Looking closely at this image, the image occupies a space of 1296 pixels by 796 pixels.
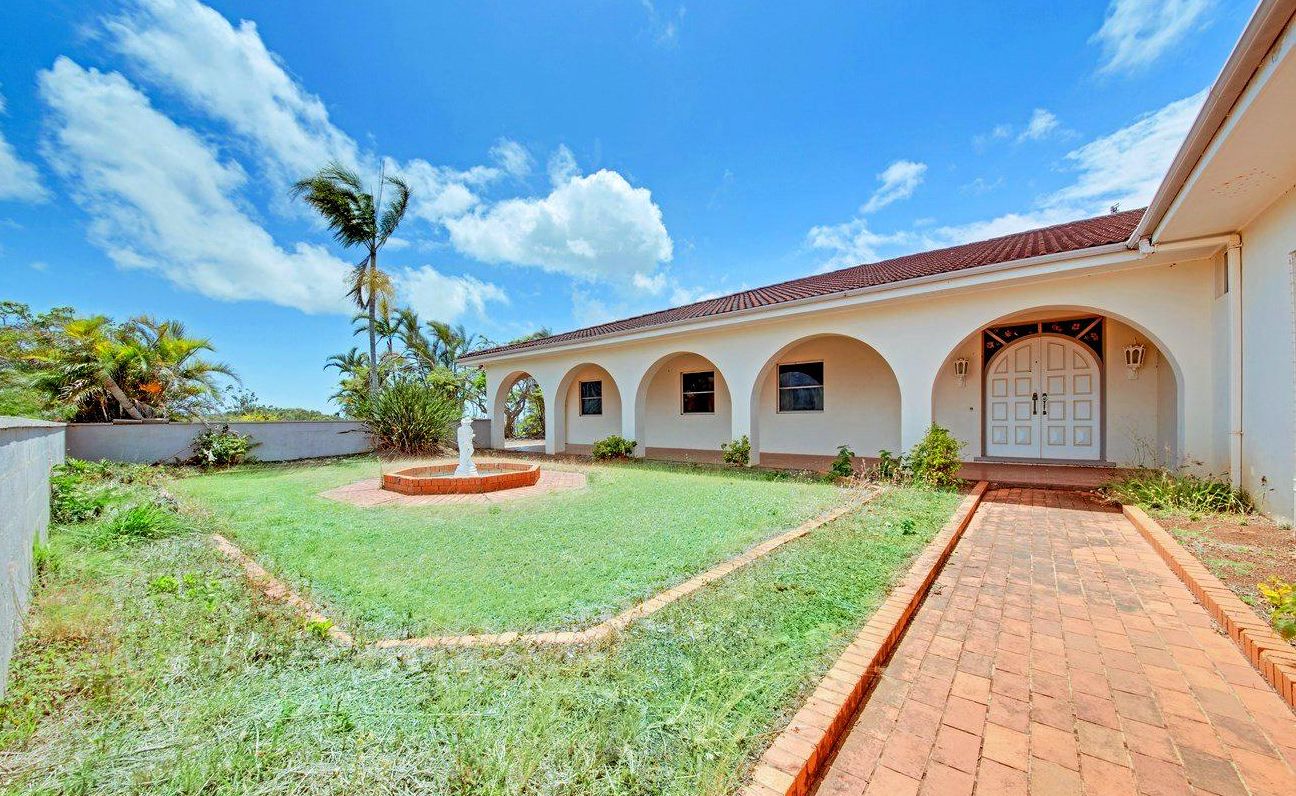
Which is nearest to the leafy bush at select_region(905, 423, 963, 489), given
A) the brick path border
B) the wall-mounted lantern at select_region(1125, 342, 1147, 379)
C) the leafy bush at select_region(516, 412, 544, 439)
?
the brick path border

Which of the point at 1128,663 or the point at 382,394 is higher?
the point at 382,394

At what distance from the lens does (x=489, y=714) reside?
1930mm

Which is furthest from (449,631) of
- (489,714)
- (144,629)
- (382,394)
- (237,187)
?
(237,187)

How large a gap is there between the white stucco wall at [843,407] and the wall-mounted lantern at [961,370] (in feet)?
3.92

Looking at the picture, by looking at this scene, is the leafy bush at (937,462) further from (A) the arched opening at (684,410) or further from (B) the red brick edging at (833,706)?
(A) the arched opening at (684,410)

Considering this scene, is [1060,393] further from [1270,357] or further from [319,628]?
[319,628]

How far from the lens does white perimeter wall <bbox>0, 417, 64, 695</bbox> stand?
2.42 metres

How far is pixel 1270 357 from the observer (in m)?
4.75

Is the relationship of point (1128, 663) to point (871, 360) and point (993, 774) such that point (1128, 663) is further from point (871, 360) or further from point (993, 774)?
point (871, 360)

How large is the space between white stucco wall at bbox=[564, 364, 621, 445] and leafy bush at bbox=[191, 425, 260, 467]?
855cm

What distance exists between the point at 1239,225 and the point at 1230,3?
2.29 m

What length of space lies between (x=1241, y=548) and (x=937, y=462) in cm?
330

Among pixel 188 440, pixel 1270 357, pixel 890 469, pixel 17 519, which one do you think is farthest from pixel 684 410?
pixel 188 440

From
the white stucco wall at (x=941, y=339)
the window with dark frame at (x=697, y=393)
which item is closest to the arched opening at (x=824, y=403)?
the white stucco wall at (x=941, y=339)
